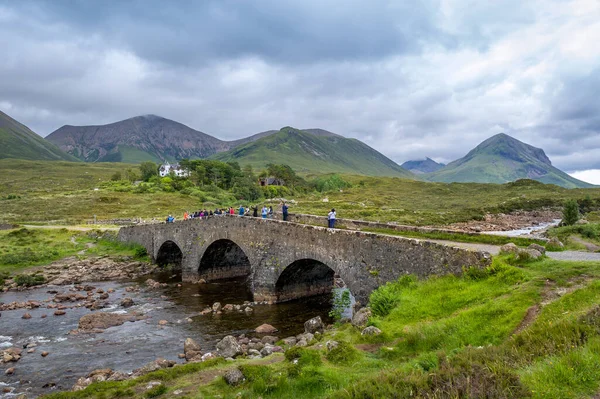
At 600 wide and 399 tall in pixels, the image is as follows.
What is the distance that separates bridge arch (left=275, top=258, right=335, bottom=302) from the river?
0.74 metres

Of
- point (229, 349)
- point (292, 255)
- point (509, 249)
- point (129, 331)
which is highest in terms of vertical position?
point (509, 249)

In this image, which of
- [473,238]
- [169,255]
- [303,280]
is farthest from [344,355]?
[169,255]

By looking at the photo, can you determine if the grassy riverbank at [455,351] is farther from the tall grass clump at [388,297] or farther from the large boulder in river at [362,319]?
the large boulder in river at [362,319]

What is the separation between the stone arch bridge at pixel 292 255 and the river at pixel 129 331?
1.95 metres

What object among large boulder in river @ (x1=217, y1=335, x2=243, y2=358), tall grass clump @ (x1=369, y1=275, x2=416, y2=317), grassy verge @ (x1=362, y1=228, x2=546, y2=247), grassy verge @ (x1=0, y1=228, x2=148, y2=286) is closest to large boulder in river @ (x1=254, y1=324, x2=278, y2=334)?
large boulder in river @ (x1=217, y1=335, x2=243, y2=358)

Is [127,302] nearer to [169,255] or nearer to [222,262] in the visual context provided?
[222,262]

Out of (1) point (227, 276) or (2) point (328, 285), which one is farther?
(1) point (227, 276)

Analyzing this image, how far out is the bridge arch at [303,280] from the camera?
2603cm

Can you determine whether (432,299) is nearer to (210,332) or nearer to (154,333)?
(210,332)

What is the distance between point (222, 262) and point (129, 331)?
14.5 meters

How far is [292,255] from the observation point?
24484 mm

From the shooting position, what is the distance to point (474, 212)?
7244cm

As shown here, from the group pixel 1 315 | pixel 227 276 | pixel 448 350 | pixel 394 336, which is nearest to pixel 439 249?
pixel 394 336

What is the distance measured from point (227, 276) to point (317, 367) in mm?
27992
